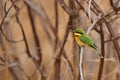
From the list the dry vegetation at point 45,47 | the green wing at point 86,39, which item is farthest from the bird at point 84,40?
the dry vegetation at point 45,47

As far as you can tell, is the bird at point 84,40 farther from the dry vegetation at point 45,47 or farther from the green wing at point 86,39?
the dry vegetation at point 45,47

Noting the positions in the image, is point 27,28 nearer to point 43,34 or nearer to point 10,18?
point 43,34

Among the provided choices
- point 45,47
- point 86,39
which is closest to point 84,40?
point 86,39

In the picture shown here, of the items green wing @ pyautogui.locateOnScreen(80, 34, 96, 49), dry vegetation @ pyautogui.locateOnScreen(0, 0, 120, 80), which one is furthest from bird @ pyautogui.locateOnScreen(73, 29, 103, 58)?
dry vegetation @ pyautogui.locateOnScreen(0, 0, 120, 80)

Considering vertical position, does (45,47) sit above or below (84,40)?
below

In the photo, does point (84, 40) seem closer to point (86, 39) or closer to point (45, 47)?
point (86, 39)

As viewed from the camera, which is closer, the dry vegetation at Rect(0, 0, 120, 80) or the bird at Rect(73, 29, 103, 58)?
the bird at Rect(73, 29, 103, 58)

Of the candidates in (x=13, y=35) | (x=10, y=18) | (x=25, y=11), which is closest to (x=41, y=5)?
(x=25, y=11)

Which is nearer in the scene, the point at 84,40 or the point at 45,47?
the point at 84,40

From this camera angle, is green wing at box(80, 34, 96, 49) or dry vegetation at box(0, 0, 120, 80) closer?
green wing at box(80, 34, 96, 49)

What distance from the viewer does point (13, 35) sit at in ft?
10.2

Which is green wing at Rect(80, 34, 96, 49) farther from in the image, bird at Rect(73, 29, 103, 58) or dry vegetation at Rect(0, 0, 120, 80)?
dry vegetation at Rect(0, 0, 120, 80)

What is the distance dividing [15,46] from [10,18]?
458 millimetres

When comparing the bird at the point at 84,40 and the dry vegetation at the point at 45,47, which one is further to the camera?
the dry vegetation at the point at 45,47
